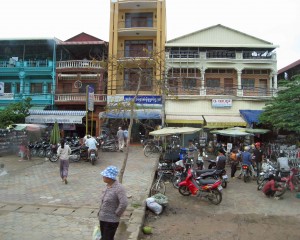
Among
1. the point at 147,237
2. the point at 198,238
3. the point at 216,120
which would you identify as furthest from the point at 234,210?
the point at 216,120

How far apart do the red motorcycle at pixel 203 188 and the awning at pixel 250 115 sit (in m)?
13.4

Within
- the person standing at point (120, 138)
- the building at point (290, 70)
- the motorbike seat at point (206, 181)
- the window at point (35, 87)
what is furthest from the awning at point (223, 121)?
the window at point (35, 87)

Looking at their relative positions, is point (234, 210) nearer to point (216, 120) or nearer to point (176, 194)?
point (176, 194)

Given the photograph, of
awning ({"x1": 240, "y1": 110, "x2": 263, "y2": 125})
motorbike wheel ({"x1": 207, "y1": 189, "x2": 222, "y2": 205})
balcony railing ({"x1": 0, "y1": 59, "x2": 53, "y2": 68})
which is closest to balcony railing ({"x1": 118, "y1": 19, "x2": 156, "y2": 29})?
balcony railing ({"x1": 0, "y1": 59, "x2": 53, "y2": 68})

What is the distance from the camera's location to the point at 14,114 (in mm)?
20797

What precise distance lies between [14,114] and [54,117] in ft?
9.64

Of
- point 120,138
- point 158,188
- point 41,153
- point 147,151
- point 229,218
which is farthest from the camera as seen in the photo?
point 120,138

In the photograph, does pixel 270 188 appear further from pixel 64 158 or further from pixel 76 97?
pixel 76 97

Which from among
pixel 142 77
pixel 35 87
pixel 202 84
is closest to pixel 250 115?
pixel 202 84

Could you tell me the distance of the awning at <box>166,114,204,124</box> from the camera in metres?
22.5

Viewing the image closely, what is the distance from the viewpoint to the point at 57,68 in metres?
26.0

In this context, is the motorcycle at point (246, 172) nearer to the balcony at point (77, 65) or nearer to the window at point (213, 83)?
the window at point (213, 83)

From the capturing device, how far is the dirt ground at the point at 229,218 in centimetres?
642

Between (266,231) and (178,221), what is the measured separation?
6.55 feet
